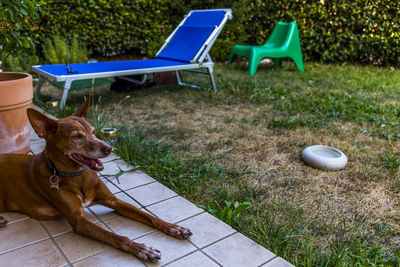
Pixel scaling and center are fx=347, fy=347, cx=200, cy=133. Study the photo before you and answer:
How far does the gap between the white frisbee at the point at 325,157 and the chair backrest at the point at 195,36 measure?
8.08 feet

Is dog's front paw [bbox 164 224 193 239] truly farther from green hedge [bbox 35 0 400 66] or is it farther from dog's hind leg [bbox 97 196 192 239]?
green hedge [bbox 35 0 400 66]

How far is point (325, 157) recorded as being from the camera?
2.77 metres

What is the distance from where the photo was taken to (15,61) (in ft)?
17.1

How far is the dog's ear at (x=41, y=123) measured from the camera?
1729mm

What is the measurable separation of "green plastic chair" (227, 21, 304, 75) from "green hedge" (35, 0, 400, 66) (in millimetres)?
577

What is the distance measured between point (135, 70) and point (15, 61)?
7.43 feet

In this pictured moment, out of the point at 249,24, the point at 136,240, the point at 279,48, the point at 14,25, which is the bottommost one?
the point at 136,240

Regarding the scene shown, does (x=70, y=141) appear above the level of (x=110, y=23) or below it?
below

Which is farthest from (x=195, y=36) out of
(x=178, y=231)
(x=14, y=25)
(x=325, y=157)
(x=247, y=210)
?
(x=178, y=231)

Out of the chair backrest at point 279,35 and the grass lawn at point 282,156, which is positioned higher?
the chair backrest at point 279,35

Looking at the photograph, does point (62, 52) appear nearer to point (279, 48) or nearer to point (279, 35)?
point (279, 48)

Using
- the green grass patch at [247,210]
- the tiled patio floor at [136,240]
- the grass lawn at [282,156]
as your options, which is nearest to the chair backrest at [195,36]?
the grass lawn at [282,156]

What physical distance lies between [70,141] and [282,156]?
184cm

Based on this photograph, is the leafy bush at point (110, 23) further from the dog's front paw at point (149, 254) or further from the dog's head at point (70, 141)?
the dog's front paw at point (149, 254)
